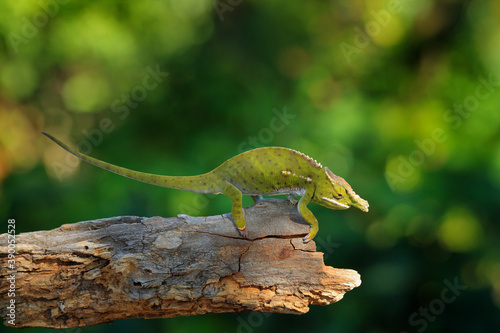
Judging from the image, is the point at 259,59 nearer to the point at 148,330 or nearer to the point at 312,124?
the point at 312,124

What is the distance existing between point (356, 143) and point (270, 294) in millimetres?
2836

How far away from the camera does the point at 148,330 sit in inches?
174

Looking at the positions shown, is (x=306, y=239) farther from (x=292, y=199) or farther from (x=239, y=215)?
(x=239, y=215)

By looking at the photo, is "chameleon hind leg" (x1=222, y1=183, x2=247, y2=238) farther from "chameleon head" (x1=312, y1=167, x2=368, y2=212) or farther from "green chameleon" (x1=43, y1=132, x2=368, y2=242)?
"chameleon head" (x1=312, y1=167, x2=368, y2=212)

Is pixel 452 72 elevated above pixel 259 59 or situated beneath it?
situated beneath

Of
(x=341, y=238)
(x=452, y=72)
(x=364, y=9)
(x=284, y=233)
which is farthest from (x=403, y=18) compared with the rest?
(x=284, y=233)

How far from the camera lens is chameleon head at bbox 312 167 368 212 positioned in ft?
10.3

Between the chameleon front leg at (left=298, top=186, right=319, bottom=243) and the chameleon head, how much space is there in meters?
0.05

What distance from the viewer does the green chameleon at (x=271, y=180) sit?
305 centimetres

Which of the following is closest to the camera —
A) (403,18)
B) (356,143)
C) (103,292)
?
(103,292)

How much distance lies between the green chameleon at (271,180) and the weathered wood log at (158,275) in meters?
0.21

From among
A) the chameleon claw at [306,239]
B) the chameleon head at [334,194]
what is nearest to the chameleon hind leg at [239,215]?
the chameleon claw at [306,239]

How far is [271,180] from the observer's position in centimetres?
305

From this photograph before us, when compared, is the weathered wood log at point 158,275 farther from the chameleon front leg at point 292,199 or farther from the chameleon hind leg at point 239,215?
the chameleon front leg at point 292,199
